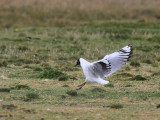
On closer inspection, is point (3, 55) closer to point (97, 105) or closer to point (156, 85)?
point (156, 85)

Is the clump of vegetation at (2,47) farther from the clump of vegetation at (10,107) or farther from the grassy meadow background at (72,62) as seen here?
the clump of vegetation at (10,107)

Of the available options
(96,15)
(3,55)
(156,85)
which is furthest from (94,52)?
(96,15)

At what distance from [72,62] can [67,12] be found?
65.1 feet

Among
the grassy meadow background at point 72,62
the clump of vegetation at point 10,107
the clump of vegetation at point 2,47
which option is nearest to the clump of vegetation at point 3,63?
the grassy meadow background at point 72,62

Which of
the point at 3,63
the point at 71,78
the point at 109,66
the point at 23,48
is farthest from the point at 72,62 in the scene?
the point at 109,66

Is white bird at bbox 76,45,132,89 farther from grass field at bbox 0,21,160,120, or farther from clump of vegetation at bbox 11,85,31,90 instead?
clump of vegetation at bbox 11,85,31,90

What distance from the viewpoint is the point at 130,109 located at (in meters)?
9.39

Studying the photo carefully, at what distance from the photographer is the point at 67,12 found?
1491 inches

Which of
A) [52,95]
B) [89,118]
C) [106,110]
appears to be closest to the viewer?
[89,118]

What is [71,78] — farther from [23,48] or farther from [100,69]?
[23,48]

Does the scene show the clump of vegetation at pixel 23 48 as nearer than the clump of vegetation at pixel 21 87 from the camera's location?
No

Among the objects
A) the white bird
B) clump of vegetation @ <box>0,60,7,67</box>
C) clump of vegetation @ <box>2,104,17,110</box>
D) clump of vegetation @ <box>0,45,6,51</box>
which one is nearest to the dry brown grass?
clump of vegetation @ <box>0,45,6,51</box>

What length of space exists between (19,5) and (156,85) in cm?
2707

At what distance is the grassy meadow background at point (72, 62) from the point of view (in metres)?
9.29
